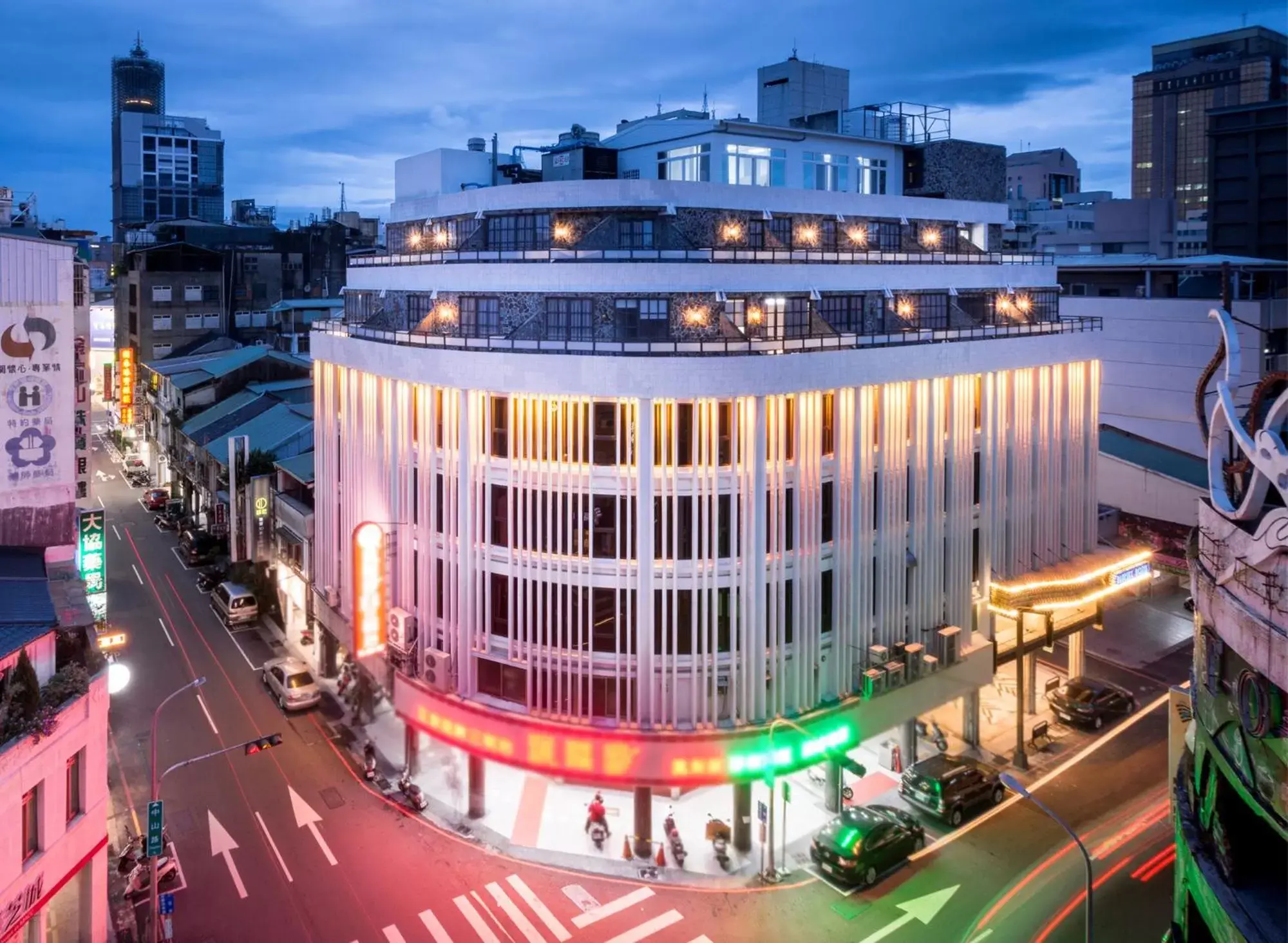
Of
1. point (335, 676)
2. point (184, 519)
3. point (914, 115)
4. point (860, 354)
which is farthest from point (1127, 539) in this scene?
point (184, 519)

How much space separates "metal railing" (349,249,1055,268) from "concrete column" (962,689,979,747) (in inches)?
730

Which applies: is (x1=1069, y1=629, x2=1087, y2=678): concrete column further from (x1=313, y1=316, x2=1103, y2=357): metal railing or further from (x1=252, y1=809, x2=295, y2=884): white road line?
(x1=252, y1=809, x2=295, y2=884): white road line

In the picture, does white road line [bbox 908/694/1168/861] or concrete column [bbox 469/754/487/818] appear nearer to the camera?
white road line [bbox 908/694/1168/861]

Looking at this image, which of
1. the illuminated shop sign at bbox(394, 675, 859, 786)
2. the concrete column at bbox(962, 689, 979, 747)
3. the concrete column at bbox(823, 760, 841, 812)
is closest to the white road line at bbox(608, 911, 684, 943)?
the illuminated shop sign at bbox(394, 675, 859, 786)

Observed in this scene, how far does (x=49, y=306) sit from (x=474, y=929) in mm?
25125

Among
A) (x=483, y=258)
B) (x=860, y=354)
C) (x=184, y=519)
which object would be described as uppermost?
(x=483, y=258)

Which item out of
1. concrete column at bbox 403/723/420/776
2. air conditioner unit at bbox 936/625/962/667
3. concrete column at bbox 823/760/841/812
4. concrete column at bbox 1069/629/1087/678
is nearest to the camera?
concrete column at bbox 823/760/841/812

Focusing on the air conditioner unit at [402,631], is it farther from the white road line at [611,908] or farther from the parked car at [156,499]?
the parked car at [156,499]

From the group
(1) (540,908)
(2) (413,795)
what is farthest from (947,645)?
(2) (413,795)

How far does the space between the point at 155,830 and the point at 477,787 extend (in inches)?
444

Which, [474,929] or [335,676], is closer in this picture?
[474,929]

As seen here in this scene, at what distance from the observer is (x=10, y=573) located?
107ft

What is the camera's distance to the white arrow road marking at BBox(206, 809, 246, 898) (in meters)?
33.0

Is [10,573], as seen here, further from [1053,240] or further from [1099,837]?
[1053,240]
